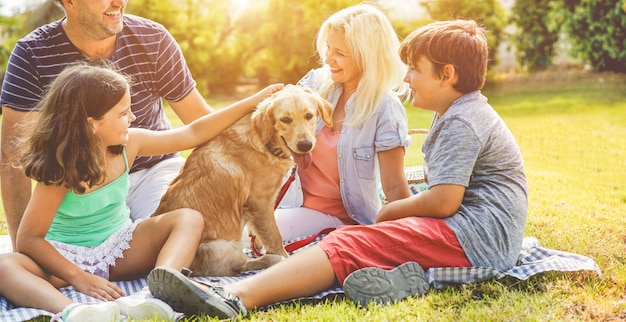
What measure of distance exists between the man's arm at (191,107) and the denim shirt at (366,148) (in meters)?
0.91

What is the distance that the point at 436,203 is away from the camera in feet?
11.7

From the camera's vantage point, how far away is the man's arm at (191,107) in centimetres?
483

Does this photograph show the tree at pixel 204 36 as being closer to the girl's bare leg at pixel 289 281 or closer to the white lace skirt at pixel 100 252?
the white lace skirt at pixel 100 252

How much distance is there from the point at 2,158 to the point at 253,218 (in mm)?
1773

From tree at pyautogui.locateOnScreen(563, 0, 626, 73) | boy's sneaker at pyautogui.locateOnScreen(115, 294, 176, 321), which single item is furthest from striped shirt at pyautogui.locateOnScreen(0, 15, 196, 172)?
tree at pyautogui.locateOnScreen(563, 0, 626, 73)

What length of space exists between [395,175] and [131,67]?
2013 millimetres

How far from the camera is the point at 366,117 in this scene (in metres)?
4.41

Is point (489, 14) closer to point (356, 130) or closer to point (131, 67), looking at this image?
point (356, 130)

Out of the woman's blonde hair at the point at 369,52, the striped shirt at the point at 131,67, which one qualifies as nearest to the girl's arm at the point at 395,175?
the woman's blonde hair at the point at 369,52

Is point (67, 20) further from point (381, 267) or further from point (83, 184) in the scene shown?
point (381, 267)

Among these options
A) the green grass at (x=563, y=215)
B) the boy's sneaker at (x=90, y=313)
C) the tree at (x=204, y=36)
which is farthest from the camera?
the tree at (x=204, y=36)

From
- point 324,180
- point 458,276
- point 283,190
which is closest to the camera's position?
point 458,276

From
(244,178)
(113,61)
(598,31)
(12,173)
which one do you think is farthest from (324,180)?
(598,31)

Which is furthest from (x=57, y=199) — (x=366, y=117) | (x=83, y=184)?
(x=366, y=117)
